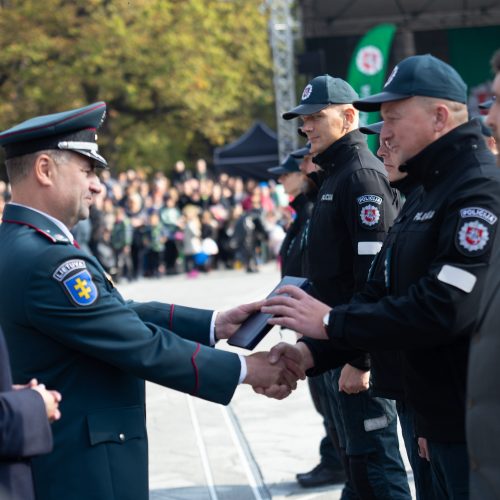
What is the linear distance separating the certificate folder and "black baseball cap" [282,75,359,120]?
4.31 feet

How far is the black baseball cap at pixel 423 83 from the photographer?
12.1 ft

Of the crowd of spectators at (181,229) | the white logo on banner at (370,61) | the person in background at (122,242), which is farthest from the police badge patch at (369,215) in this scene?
the person in background at (122,242)

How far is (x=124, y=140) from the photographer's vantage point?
36125 mm

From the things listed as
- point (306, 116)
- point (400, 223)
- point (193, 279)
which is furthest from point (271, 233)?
point (400, 223)

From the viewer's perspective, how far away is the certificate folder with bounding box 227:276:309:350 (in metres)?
4.24

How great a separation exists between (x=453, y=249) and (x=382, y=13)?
65.2ft

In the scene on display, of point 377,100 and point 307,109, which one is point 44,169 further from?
point 307,109

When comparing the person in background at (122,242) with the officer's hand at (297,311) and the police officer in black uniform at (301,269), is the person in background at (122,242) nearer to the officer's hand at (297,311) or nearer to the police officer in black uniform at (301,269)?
the police officer in black uniform at (301,269)

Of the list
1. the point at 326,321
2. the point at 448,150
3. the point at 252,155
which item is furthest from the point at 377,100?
the point at 252,155

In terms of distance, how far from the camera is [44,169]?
3.56 metres

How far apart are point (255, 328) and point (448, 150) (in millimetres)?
1137

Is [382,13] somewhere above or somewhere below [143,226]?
above

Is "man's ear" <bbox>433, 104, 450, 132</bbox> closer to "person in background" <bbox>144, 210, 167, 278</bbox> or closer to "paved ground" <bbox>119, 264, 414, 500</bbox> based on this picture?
"paved ground" <bbox>119, 264, 414, 500</bbox>

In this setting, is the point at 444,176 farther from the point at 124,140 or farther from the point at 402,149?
the point at 124,140
